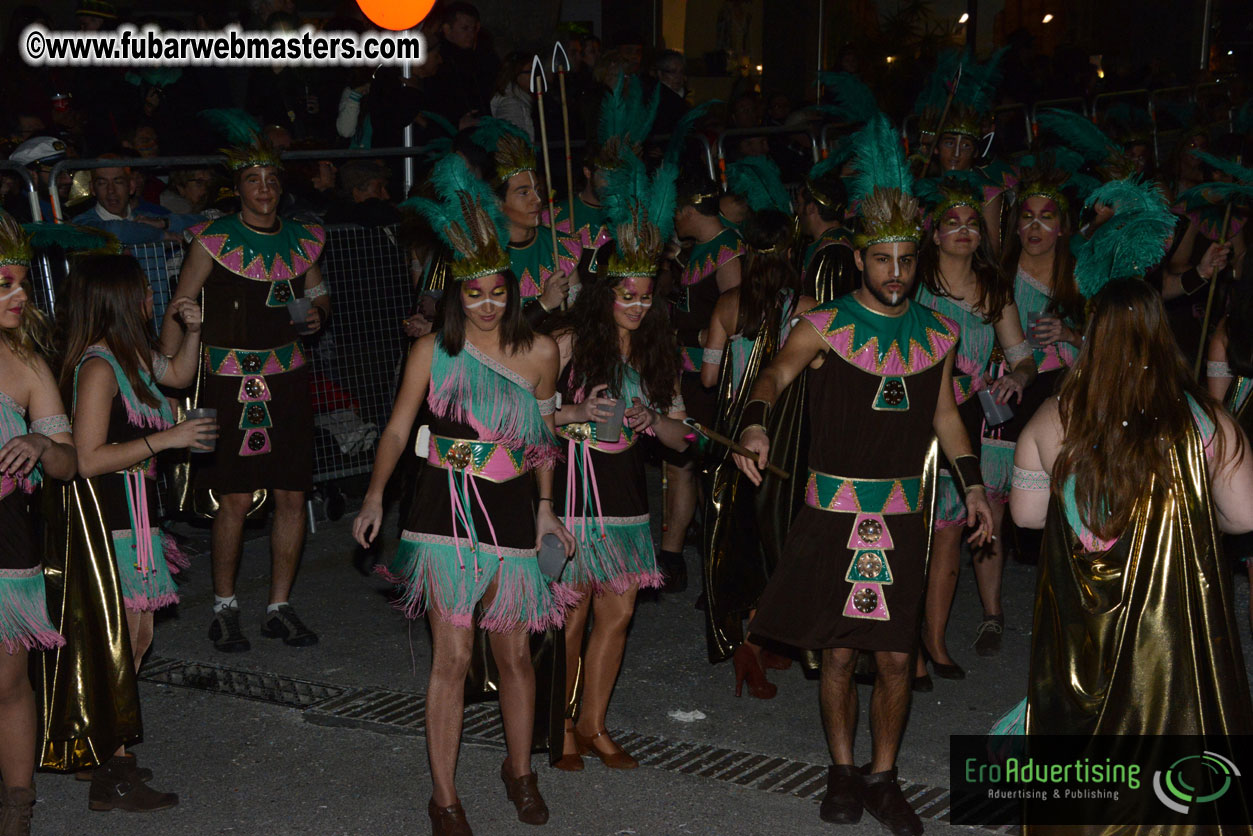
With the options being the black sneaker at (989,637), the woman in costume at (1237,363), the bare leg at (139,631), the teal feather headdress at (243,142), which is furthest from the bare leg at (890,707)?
the teal feather headdress at (243,142)

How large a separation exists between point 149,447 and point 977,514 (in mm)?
2799

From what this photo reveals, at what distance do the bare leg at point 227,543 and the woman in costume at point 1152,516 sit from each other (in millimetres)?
4058

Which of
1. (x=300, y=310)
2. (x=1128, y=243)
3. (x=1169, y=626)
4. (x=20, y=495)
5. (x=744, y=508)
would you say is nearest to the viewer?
(x=1169, y=626)

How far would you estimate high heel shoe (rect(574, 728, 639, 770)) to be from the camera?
525 centimetres

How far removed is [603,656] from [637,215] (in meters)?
1.67

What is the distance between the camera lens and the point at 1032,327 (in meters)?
6.34

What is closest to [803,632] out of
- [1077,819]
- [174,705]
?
[1077,819]

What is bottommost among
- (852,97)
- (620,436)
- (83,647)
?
(83,647)

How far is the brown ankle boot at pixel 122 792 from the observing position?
192 inches

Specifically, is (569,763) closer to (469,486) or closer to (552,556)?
(552,556)

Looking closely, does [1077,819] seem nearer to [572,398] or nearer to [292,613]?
[572,398]

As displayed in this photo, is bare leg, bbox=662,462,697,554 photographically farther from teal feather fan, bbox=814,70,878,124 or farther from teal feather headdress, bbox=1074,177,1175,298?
teal feather headdress, bbox=1074,177,1175,298

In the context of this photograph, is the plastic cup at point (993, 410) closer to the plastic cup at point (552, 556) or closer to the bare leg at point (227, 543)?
the plastic cup at point (552, 556)

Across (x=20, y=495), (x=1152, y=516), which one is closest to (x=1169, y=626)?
(x=1152, y=516)
